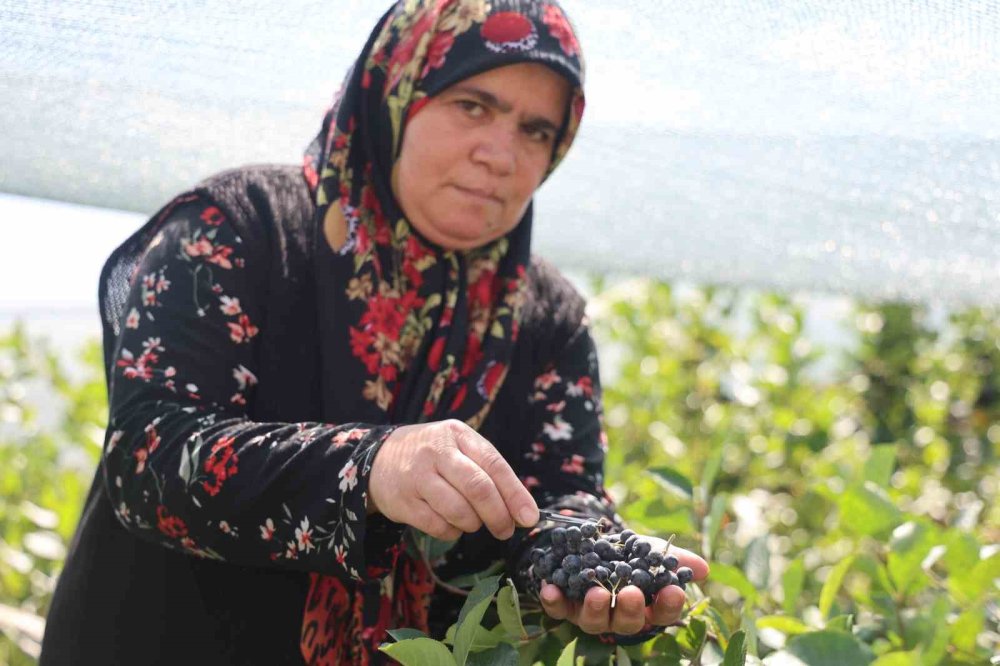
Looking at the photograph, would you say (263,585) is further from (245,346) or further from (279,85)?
(279,85)

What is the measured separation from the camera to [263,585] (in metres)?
1.54

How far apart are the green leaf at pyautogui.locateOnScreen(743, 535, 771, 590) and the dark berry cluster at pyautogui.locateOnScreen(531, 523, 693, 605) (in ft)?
1.86

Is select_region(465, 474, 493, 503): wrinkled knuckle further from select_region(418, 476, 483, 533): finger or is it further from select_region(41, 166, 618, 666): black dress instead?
select_region(41, 166, 618, 666): black dress

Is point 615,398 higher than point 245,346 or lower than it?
lower

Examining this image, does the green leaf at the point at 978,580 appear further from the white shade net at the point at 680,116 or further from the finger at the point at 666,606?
the finger at the point at 666,606

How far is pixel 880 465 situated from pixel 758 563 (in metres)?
0.24

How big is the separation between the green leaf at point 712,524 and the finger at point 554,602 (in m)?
0.49

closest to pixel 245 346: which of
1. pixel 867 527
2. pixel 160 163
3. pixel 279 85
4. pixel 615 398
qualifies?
pixel 279 85

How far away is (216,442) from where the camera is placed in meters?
1.29

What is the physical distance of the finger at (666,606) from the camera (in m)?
1.19

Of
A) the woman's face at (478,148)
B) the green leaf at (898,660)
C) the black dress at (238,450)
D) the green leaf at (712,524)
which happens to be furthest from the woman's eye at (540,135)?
the green leaf at (898,660)

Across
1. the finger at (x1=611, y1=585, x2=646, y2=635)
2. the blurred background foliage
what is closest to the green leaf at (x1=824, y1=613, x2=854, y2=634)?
the blurred background foliage

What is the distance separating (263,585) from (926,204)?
116cm

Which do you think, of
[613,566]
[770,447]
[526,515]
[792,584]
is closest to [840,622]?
[792,584]
